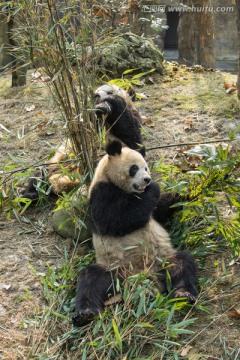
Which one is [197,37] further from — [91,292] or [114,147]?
[91,292]

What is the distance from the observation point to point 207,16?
974 cm

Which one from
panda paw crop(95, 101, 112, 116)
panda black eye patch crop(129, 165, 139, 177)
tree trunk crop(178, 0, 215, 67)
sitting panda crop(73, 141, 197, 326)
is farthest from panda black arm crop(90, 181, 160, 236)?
tree trunk crop(178, 0, 215, 67)

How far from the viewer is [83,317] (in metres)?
3.81

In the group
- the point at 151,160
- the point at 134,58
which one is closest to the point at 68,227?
the point at 151,160

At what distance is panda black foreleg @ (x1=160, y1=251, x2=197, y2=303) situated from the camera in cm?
398

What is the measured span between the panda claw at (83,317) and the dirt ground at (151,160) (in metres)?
0.34

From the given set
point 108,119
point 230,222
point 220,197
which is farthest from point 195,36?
point 230,222

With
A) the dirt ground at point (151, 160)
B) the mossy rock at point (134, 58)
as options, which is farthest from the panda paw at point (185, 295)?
the mossy rock at point (134, 58)

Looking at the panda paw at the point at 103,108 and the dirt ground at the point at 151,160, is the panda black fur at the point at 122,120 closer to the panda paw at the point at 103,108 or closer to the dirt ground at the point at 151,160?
the panda paw at the point at 103,108

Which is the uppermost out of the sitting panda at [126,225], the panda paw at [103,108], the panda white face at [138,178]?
the panda paw at [103,108]

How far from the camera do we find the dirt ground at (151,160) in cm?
386

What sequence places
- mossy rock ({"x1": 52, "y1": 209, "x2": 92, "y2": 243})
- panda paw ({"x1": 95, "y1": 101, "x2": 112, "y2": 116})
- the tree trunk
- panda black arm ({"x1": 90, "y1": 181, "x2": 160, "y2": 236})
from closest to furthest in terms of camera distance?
panda black arm ({"x1": 90, "y1": 181, "x2": 160, "y2": 236}) → mossy rock ({"x1": 52, "y1": 209, "x2": 92, "y2": 243}) → panda paw ({"x1": 95, "y1": 101, "x2": 112, "y2": 116}) → the tree trunk

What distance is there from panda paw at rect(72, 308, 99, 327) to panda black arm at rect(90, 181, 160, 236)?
0.74 m

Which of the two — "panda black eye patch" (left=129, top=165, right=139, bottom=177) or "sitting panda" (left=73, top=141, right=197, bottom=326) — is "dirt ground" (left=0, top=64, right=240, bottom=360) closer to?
"sitting panda" (left=73, top=141, right=197, bottom=326)
